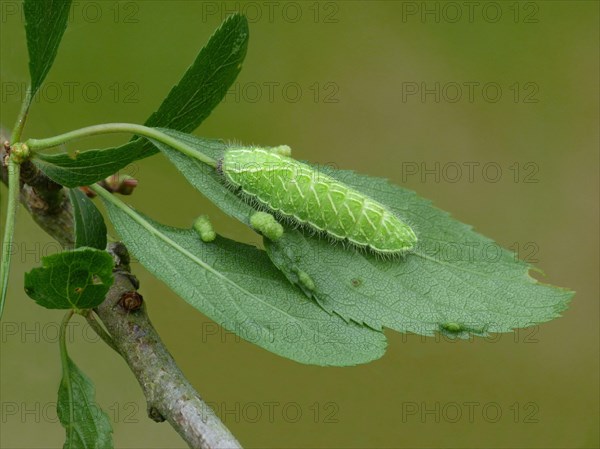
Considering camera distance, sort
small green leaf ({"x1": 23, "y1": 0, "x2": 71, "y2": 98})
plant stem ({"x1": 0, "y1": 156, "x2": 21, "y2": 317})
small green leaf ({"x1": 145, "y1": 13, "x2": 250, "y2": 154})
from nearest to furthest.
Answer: plant stem ({"x1": 0, "y1": 156, "x2": 21, "y2": 317}) < small green leaf ({"x1": 23, "y1": 0, "x2": 71, "y2": 98}) < small green leaf ({"x1": 145, "y1": 13, "x2": 250, "y2": 154})

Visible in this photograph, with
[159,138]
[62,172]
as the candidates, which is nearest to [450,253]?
[159,138]

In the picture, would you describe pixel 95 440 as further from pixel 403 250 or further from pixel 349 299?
pixel 403 250

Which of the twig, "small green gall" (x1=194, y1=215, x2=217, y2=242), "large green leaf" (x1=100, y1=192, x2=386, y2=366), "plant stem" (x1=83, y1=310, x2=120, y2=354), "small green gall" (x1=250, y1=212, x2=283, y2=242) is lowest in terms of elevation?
"plant stem" (x1=83, y1=310, x2=120, y2=354)

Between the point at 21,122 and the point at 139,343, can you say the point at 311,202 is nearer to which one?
the point at 139,343

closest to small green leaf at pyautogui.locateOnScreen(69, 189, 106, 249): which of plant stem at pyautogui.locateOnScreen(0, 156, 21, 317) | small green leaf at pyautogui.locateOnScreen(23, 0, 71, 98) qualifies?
plant stem at pyautogui.locateOnScreen(0, 156, 21, 317)

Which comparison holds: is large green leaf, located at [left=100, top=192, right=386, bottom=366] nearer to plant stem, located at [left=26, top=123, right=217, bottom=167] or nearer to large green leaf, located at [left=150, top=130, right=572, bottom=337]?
large green leaf, located at [left=150, top=130, right=572, bottom=337]

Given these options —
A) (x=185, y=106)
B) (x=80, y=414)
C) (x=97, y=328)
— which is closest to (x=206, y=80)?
(x=185, y=106)

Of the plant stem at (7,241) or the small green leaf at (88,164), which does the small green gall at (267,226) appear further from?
the plant stem at (7,241)
